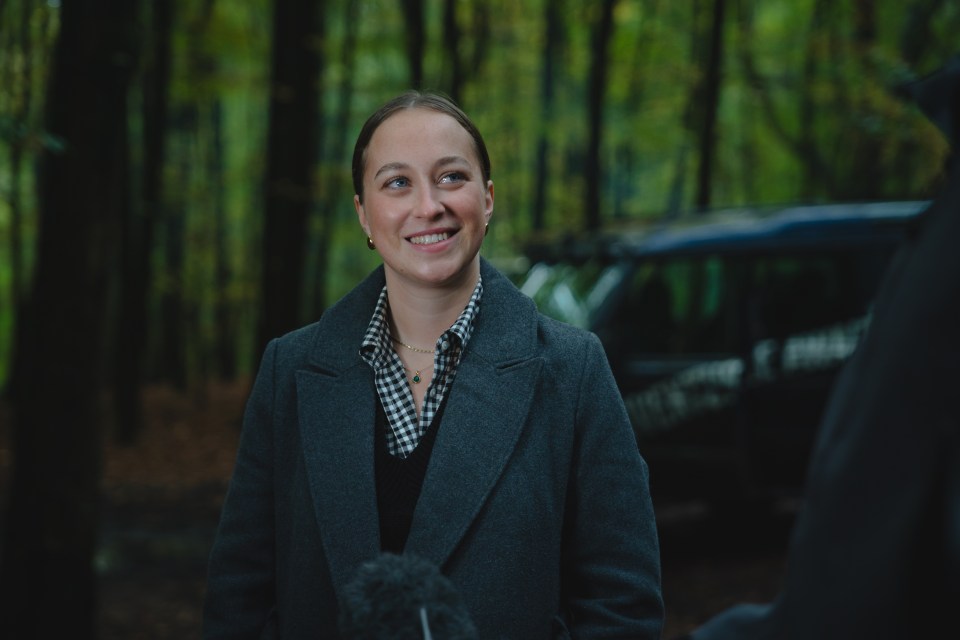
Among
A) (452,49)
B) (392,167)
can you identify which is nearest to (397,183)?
(392,167)

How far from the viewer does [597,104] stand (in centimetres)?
1277

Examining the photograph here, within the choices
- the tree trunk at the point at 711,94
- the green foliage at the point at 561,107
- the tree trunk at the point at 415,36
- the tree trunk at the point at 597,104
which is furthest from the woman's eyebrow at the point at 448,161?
the tree trunk at the point at 415,36

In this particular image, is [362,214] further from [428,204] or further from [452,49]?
[452,49]

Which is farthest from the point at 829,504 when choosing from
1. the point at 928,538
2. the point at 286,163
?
the point at 286,163

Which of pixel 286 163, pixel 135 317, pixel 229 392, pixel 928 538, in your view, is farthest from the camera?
pixel 229 392

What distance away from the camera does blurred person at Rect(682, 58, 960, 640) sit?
98cm

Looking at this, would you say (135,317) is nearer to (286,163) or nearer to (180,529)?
(286,163)

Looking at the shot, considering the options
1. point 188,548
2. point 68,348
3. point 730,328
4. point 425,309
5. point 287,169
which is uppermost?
point 287,169

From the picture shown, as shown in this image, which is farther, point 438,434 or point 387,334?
point 387,334

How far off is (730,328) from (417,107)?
17.7 feet

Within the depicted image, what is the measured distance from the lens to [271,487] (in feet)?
7.42

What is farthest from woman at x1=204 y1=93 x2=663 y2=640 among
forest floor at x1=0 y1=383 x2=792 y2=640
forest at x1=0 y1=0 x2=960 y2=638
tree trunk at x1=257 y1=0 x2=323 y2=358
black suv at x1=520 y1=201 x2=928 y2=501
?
tree trunk at x1=257 y1=0 x2=323 y2=358

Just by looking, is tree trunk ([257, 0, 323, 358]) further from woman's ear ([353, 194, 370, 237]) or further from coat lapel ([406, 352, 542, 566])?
coat lapel ([406, 352, 542, 566])

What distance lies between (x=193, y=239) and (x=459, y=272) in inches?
805
